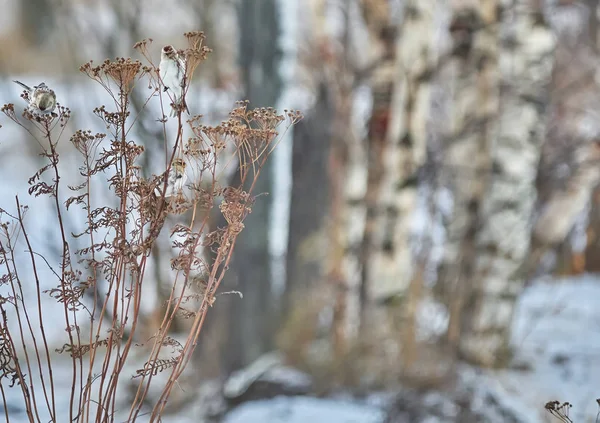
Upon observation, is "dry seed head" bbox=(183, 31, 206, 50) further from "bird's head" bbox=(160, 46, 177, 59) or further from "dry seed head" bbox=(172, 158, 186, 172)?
"dry seed head" bbox=(172, 158, 186, 172)

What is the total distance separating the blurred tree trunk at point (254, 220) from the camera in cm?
378

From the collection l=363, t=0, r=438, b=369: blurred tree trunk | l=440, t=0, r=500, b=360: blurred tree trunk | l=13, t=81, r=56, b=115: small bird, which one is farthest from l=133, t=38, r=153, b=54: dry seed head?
l=440, t=0, r=500, b=360: blurred tree trunk

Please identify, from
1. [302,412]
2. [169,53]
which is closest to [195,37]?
[169,53]

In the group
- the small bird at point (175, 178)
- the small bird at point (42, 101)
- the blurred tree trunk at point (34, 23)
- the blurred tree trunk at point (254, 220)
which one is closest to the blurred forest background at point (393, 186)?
the blurred tree trunk at point (254, 220)

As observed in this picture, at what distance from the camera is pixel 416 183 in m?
3.98

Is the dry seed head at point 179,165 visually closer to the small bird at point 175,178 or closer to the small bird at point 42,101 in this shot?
the small bird at point 175,178

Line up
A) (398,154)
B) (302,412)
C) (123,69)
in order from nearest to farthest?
(123,69) → (302,412) → (398,154)

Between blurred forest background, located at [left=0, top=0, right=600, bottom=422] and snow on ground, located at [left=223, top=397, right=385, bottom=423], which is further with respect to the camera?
blurred forest background, located at [left=0, top=0, right=600, bottom=422]

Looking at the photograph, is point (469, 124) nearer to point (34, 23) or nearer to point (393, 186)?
point (393, 186)

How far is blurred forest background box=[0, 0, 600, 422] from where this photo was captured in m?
3.83

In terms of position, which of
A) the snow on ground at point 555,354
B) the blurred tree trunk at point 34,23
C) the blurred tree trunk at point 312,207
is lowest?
the snow on ground at point 555,354

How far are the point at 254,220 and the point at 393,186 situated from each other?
2.64 ft

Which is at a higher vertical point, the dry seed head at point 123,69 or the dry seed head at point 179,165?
the dry seed head at point 123,69

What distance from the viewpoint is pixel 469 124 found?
4.25 meters
